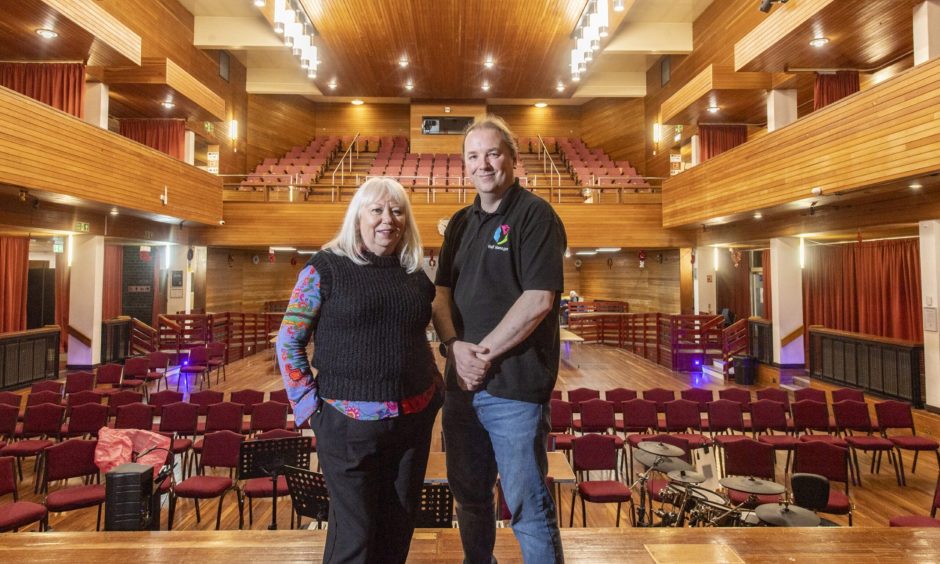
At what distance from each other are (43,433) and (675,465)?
22.2ft

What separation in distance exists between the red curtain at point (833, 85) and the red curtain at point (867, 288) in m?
2.94

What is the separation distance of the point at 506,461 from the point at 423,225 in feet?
40.4

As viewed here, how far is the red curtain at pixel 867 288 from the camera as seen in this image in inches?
401

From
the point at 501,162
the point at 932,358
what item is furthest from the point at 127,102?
the point at 932,358

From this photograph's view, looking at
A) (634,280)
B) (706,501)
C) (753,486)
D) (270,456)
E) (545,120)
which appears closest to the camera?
(706,501)

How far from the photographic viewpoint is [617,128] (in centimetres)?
1989

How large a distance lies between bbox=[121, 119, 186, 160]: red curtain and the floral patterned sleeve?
13631mm

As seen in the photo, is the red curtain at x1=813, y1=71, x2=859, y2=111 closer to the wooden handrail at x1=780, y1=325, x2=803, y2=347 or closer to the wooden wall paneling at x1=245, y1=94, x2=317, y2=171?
the wooden handrail at x1=780, y1=325, x2=803, y2=347

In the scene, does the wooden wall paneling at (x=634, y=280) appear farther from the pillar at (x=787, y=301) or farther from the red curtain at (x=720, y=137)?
the pillar at (x=787, y=301)

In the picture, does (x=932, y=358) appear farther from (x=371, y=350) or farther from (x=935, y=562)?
(x=371, y=350)

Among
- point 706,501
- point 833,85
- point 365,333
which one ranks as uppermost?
point 833,85

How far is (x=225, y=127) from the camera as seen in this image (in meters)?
16.4

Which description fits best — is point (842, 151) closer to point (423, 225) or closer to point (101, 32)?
point (423, 225)

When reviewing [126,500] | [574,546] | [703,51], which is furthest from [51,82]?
[703,51]
